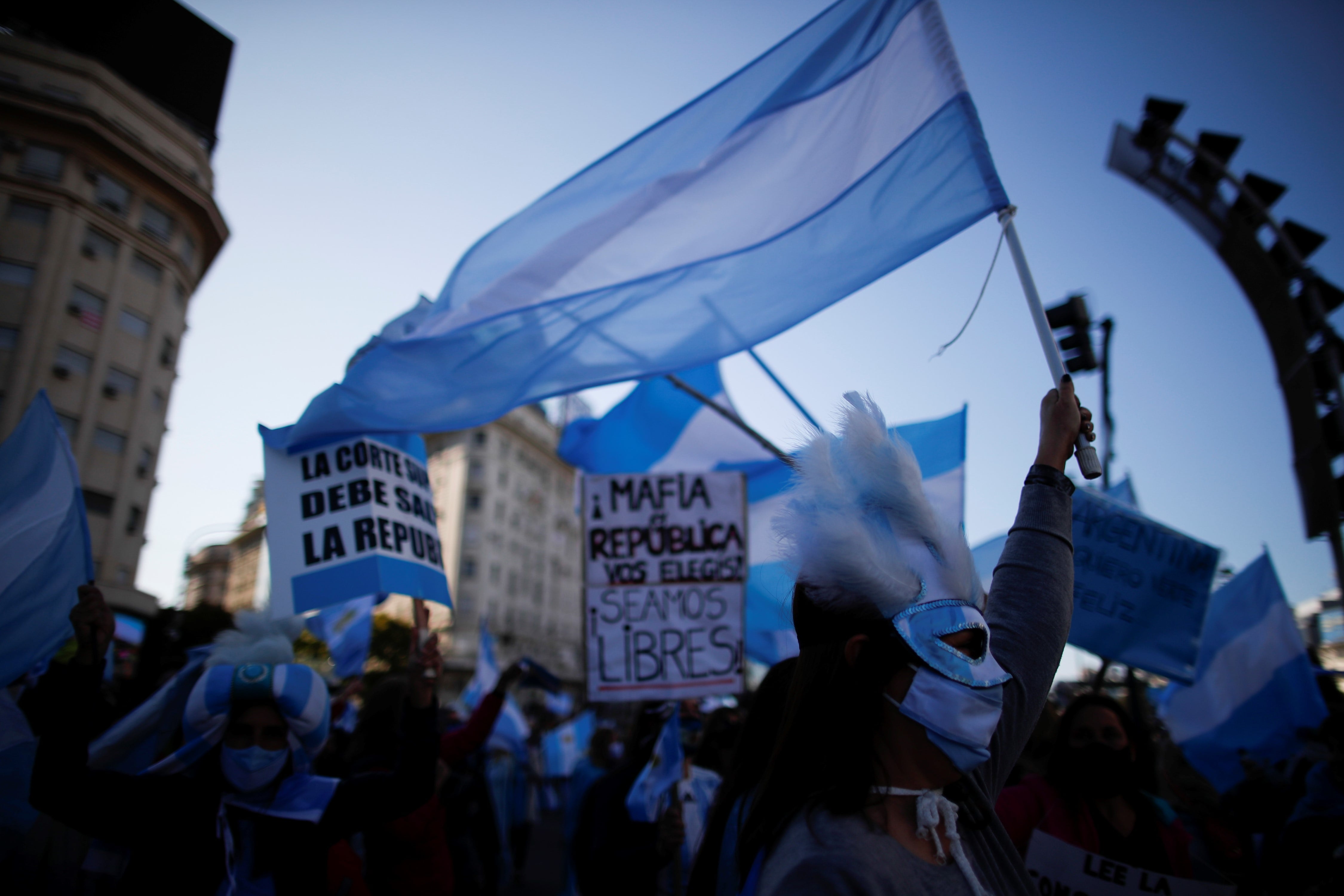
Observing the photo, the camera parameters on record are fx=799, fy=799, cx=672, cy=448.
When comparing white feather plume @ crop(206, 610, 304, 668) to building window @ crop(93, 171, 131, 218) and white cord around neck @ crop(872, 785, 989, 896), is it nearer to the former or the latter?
white cord around neck @ crop(872, 785, 989, 896)

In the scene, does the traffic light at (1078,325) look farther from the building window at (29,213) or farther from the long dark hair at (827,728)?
the building window at (29,213)

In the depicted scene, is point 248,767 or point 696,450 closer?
point 248,767

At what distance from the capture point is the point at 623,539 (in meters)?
5.44

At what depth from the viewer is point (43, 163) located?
91.9 feet

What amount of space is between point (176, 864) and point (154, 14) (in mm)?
39609

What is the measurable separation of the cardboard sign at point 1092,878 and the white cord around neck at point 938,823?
1.79 metres

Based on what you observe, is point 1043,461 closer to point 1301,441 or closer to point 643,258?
point 643,258

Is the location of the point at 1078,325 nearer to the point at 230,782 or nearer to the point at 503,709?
the point at 230,782

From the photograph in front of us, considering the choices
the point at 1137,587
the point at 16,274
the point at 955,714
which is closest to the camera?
the point at 955,714

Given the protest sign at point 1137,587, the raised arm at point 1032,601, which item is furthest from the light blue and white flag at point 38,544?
the protest sign at point 1137,587

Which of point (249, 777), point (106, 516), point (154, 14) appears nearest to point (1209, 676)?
point (249, 777)

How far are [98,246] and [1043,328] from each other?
35496mm

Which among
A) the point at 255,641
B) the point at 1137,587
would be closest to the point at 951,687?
the point at 255,641

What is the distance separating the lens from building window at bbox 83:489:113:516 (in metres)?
28.9
